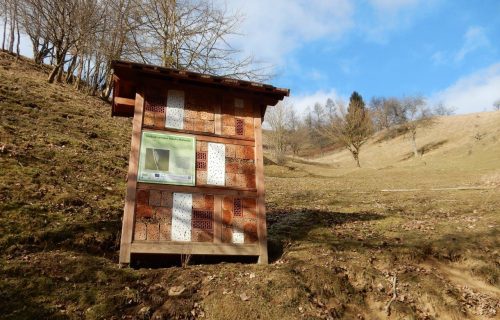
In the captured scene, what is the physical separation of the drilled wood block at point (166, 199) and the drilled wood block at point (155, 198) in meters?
0.06

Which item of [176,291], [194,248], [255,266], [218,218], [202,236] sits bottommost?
[176,291]

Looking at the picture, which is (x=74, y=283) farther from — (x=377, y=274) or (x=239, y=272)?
(x=377, y=274)

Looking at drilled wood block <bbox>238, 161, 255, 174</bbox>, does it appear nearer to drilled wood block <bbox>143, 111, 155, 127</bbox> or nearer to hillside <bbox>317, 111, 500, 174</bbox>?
drilled wood block <bbox>143, 111, 155, 127</bbox>

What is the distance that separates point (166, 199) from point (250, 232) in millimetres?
1979

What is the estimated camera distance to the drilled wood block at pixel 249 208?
8.86 metres

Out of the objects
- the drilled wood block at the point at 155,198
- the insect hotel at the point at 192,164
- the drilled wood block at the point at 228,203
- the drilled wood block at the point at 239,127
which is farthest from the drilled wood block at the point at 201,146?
the drilled wood block at the point at 155,198

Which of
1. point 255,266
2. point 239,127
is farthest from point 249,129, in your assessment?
point 255,266

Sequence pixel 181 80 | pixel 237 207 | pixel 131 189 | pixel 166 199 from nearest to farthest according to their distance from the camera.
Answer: pixel 131 189
pixel 166 199
pixel 237 207
pixel 181 80

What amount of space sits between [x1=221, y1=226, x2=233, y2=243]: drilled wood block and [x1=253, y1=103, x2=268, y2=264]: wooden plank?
65cm

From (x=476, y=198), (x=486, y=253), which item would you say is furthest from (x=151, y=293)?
(x=476, y=198)

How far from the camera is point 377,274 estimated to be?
26.1 feet

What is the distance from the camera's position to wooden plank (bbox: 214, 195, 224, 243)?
27.8ft

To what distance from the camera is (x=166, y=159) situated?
861cm

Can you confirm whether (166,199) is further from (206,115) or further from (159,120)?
(206,115)
